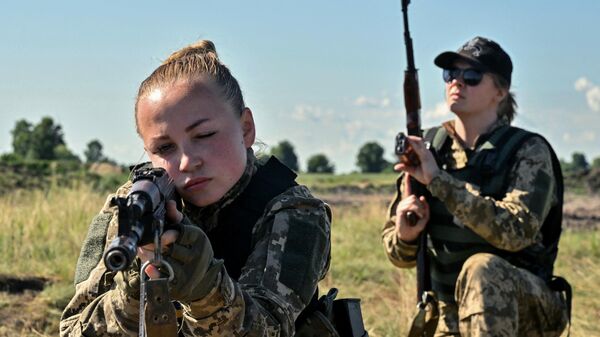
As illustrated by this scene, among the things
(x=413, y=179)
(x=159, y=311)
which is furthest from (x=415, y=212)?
(x=159, y=311)

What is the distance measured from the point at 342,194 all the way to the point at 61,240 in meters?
16.8

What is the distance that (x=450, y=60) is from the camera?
235 inches

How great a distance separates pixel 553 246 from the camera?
5602mm

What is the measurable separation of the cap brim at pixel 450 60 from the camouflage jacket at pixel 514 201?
0.63 meters

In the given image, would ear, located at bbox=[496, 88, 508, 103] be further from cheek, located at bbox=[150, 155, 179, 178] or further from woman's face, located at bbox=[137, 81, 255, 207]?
cheek, located at bbox=[150, 155, 179, 178]

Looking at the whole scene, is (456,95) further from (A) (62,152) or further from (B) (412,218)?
(A) (62,152)

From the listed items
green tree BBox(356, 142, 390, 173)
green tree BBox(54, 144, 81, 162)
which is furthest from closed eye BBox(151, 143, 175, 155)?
green tree BBox(356, 142, 390, 173)

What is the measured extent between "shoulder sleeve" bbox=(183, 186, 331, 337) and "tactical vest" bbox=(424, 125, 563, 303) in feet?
8.57

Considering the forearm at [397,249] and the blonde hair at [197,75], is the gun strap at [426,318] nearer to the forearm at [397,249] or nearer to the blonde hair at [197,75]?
the forearm at [397,249]

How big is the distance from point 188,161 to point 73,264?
6051 mm

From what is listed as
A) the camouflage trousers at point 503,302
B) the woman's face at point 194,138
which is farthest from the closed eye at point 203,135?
the camouflage trousers at point 503,302

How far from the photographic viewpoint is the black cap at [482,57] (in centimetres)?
589

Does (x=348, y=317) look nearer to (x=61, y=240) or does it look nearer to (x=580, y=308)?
(x=580, y=308)

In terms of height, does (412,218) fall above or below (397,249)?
above
